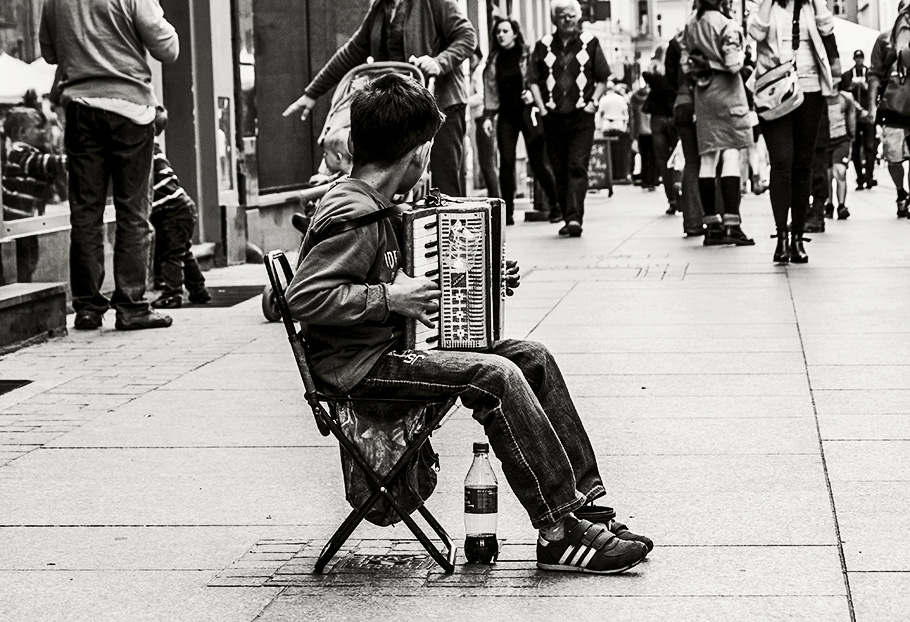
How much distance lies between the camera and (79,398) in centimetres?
696

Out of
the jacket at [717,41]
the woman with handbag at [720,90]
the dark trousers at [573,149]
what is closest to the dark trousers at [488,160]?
the dark trousers at [573,149]

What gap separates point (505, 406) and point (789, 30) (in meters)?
7.73

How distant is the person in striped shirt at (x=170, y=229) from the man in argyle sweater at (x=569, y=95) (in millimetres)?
5999

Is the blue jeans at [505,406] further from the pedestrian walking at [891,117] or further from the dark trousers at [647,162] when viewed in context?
the dark trousers at [647,162]

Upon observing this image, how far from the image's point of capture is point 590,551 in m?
4.13

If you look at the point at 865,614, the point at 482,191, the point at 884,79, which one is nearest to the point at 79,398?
the point at 865,614

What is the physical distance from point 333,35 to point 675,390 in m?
10.7

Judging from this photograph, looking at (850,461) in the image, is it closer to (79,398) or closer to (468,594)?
(468,594)

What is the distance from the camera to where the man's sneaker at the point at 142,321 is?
9148 millimetres

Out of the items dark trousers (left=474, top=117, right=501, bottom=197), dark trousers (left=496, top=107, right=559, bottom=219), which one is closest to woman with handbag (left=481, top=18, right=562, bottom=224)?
dark trousers (left=496, top=107, right=559, bottom=219)

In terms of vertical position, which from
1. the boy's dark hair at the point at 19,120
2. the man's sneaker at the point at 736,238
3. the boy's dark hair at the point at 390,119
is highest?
the boy's dark hair at the point at 19,120

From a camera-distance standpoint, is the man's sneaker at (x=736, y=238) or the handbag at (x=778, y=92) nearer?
the handbag at (x=778, y=92)

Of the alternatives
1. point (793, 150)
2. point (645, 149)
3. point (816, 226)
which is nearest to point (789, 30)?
point (793, 150)

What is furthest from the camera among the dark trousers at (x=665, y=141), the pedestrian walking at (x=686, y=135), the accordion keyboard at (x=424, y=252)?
the dark trousers at (x=665, y=141)
